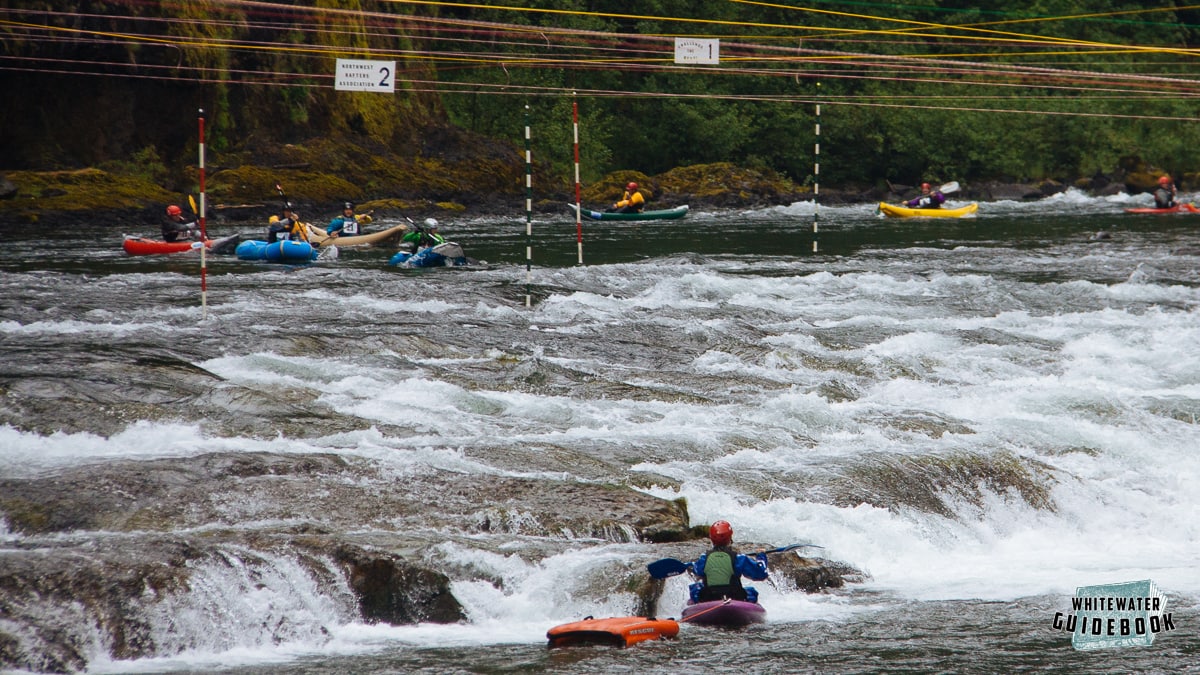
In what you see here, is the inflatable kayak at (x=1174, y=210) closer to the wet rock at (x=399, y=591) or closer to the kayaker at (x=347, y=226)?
the kayaker at (x=347, y=226)

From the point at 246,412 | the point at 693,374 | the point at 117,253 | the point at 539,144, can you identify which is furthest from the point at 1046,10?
the point at 246,412

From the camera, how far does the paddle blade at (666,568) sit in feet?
23.9

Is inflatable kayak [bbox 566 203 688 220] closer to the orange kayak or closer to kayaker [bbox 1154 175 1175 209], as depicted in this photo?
the orange kayak

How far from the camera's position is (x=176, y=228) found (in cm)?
2342

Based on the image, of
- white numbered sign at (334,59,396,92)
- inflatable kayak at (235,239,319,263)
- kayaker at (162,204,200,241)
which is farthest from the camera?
kayaker at (162,204,200,241)

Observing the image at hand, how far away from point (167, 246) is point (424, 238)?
4769mm

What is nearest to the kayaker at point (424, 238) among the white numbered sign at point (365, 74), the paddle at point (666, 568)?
the white numbered sign at point (365, 74)

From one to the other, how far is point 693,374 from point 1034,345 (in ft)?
15.6

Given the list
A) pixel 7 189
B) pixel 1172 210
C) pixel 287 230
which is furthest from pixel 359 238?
pixel 1172 210

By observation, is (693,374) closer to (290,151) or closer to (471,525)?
(471,525)

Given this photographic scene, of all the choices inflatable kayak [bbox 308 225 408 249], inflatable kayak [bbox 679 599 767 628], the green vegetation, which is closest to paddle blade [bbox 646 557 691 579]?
inflatable kayak [bbox 679 599 767 628]

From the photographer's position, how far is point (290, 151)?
34594 mm
